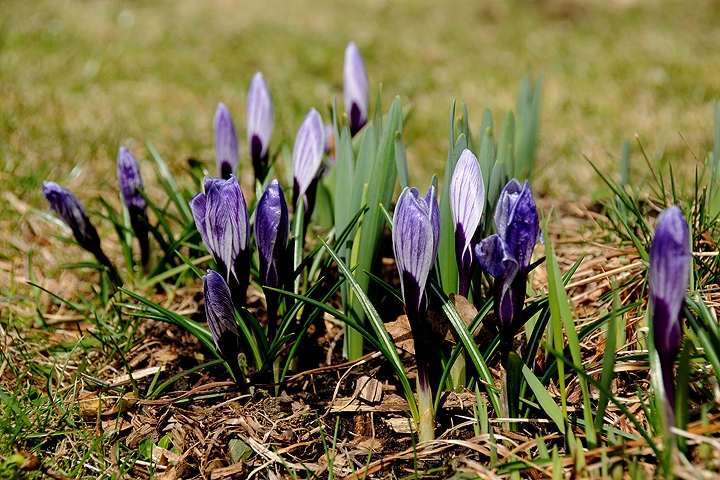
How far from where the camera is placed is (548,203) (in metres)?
3.07

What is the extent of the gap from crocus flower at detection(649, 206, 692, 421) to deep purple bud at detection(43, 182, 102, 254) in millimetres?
1615

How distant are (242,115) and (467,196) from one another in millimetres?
3312

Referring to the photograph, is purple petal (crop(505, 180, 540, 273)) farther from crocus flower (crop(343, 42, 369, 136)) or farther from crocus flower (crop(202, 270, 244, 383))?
crocus flower (crop(343, 42, 369, 136))

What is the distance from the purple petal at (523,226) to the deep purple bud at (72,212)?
4.39ft

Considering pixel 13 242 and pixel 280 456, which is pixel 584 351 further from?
pixel 13 242

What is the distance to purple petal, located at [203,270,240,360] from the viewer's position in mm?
1518

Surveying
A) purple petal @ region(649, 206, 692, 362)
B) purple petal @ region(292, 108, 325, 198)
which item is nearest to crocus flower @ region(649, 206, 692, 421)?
purple petal @ region(649, 206, 692, 362)

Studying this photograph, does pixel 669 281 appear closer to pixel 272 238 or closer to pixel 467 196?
pixel 467 196

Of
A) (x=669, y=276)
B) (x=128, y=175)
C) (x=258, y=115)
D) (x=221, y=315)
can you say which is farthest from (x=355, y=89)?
(x=669, y=276)

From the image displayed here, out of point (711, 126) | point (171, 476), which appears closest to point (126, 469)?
point (171, 476)

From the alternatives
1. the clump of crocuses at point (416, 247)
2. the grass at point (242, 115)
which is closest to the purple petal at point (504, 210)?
the clump of crocuses at point (416, 247)

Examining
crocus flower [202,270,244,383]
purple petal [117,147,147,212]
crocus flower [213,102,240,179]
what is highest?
crocus flower [213,102,240,179]

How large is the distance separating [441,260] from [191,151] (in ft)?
7.88

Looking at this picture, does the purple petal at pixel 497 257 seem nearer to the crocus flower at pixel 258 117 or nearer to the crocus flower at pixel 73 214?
the crocus flower at pixel 258 117
